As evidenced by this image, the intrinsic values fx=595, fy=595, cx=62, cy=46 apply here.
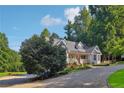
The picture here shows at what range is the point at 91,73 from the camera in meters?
12.8

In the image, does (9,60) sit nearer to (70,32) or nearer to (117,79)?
(70,32)

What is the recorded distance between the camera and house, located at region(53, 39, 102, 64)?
1288 centimetres

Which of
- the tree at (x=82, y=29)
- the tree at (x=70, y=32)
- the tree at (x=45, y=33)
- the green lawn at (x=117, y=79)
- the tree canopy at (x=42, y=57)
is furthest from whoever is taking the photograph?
the tree canopy at (x=42, y=57)

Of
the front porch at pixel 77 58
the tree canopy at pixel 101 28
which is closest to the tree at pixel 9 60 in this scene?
the front porch at pixel 77 58

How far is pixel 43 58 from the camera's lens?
13.1 metres

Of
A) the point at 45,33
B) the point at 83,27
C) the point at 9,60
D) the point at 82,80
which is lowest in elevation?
the point at 82,80

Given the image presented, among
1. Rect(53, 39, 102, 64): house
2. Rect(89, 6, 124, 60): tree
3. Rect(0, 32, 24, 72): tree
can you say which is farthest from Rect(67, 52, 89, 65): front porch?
Rect(0, 32, 24, 72): tree

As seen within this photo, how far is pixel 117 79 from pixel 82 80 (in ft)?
2.45

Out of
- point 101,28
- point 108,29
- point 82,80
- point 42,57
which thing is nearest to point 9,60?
point 42,57

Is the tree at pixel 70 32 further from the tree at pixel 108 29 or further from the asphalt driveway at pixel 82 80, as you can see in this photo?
the asphalt driveway at pixel 82 80

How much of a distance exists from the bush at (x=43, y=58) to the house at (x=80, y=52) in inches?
4.9

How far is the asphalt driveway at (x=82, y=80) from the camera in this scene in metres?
12.6

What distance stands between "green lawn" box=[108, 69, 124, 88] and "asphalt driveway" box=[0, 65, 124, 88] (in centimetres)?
9
